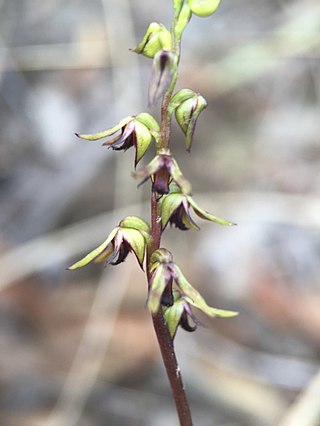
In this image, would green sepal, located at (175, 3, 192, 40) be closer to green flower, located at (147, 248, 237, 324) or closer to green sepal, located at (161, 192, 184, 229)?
green sepal, located at (161, 192, 184, 229)

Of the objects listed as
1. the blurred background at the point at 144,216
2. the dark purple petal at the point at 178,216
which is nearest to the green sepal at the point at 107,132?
the dark purple petal at the point at 178,216

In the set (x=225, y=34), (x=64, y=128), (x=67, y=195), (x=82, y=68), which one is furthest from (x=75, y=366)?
(x=225, y=34)

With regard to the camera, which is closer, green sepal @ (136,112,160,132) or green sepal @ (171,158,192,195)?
green sepal @ (171,158,192,195)

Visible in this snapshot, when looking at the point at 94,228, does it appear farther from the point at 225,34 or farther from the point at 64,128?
the point at 225,34

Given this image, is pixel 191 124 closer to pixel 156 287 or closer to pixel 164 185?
pixel 164 185

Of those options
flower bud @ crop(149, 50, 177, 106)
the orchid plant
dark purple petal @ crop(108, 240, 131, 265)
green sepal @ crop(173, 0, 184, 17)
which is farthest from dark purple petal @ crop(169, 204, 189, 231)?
green sepal @ crop(173, 0, 184, 17)

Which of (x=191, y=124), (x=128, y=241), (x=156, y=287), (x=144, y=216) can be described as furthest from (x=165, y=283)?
(x=144, y=216)
